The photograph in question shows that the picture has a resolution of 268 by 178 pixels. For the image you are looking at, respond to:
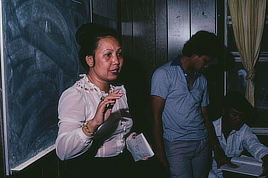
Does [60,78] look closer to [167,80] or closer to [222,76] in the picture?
[167,80]

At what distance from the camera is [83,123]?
3.73 feet

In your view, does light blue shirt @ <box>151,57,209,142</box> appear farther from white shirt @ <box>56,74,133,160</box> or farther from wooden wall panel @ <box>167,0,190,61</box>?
wooden wall panel @ <box>167,0,190,61</box>

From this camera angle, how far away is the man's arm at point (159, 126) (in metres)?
1.89

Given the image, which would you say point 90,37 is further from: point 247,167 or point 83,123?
point 247,167

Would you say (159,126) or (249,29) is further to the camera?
(249,29)

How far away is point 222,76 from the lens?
8.91 ft

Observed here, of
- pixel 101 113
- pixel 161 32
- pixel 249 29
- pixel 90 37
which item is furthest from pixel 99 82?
pixel 249 29

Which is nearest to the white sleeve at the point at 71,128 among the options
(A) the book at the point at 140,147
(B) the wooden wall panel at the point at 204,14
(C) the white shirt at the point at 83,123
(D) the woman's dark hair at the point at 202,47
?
(C) the white shirt at the point at 83,123

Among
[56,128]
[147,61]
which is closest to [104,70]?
[56,128]

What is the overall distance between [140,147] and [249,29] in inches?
79.6

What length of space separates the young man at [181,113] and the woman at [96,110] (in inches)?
22.8

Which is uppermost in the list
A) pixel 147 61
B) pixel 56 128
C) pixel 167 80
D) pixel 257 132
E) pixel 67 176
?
pixel 147 61

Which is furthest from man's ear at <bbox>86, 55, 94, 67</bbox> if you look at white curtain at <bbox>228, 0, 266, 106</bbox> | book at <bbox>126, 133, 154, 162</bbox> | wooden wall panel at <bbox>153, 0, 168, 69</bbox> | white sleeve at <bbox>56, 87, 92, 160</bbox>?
white curtain at <bbox>228, 0, 266, 106</bbox>

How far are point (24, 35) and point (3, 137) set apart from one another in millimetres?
451
